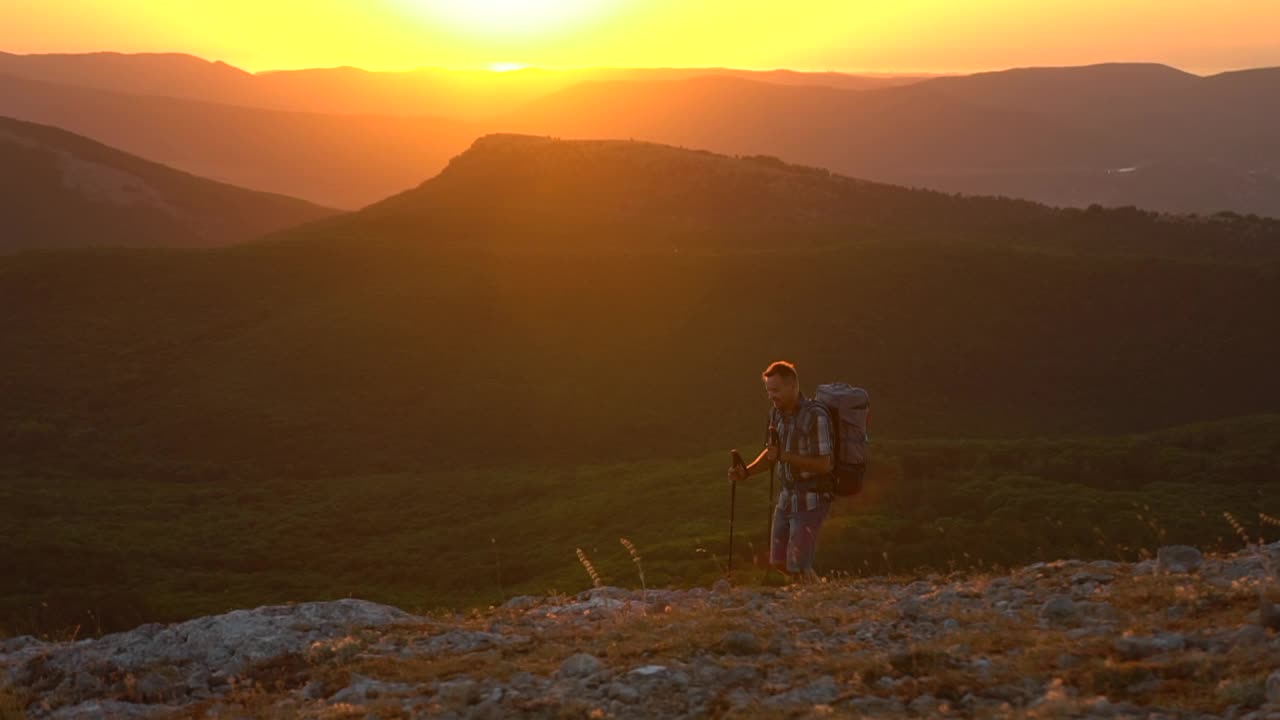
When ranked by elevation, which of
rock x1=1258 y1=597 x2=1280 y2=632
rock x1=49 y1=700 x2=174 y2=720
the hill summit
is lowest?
rock x1=49 y1=700 x2=174 y2=720

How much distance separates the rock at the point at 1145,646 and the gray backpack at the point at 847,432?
418 cm

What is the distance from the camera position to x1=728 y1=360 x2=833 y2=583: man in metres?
10.8

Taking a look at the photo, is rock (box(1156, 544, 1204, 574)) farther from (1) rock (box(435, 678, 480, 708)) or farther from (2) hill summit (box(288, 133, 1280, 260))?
(2) hill summit (box(288, 133, 1280, 260))

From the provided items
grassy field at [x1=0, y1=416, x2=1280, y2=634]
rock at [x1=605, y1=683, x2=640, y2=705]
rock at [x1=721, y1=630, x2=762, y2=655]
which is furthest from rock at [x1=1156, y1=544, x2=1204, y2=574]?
grassy field at [x1=0, y1=416, x2=1280, y2=634]

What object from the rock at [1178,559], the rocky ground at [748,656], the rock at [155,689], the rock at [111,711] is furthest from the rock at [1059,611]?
the rock at [155,689]

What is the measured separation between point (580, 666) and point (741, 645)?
45.6 inches

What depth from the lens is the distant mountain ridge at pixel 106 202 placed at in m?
96.6

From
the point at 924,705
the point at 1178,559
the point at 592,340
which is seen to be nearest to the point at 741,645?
the point at 924,705

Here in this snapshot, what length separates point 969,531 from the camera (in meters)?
22.9

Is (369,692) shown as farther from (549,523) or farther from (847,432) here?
(549,523)

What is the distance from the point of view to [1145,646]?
6828 mm

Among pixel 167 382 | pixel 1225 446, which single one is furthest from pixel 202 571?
pixel 1225 446

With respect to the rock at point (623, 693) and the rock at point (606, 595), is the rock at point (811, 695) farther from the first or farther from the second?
the rock at point (606, 595)

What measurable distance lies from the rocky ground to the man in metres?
0.85
